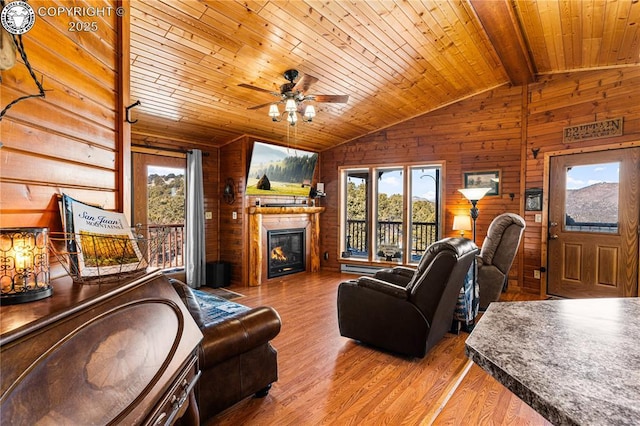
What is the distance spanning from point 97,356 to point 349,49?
350cm

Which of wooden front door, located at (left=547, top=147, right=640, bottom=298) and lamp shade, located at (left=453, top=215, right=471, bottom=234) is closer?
wooden front door, located at (left=547, top=147, right=640, bottom=298)

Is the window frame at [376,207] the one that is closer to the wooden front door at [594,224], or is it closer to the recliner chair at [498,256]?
the wooden front door at [594,224]

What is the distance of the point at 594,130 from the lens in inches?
168

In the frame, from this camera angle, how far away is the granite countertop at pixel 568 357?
0.63 m

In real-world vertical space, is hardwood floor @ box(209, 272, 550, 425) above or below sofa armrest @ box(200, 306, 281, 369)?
below

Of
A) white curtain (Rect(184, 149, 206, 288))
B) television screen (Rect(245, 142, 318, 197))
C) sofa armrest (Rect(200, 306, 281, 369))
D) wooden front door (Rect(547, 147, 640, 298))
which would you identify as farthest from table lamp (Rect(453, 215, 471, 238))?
white curtain (Rect(184, 149, 206, 288))

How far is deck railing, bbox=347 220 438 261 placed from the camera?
596 centimetres

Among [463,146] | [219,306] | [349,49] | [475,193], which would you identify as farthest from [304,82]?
[463,146]

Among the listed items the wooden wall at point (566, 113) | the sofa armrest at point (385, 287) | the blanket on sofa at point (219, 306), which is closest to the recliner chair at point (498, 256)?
the wooden wall at point (566, 113)

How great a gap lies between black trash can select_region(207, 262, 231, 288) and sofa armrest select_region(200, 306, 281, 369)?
3.39 metres

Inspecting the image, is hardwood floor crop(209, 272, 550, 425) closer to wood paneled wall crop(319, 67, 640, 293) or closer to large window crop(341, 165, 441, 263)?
wood paneled wall crop(319, 67, 640, 293)

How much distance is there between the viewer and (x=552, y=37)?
12.0ft

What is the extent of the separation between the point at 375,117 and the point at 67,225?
5073 millimetres

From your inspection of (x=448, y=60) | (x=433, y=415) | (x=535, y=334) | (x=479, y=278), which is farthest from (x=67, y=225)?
(x=448, y=60)
